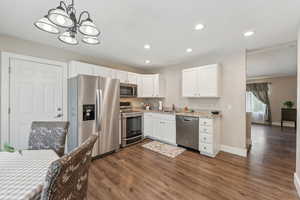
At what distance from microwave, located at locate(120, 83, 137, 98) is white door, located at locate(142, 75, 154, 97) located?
1.27 feet

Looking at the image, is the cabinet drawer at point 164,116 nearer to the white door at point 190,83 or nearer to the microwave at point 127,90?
the white door at point 190,83

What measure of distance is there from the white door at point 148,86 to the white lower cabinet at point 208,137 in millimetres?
1989

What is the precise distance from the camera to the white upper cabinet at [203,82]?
3.19 m

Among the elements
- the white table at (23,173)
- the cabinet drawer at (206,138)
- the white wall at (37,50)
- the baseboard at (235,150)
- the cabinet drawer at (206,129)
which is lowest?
the baseboard at (235,150)

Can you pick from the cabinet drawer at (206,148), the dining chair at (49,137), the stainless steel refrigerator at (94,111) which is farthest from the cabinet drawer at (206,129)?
the dining chair at (49,137)

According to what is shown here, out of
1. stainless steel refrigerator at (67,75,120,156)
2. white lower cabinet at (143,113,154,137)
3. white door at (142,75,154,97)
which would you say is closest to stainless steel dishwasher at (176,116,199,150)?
white lower cabinet at (143,113,154,137)

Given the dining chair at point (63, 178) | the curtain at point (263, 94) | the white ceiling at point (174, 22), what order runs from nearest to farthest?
the dining chair at point (63, 178), the white ceiling at point (174, 22), the curtain at point (263, 94)

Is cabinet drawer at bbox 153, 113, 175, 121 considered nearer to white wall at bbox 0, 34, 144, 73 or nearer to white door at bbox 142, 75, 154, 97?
white door at bbox 142, 75, 154, 97

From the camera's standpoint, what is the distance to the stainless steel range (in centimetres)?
354

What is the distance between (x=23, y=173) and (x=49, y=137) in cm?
77

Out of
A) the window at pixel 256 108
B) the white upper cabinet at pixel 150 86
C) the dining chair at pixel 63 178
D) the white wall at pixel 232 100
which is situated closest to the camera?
the dining chair at pixel 63 178

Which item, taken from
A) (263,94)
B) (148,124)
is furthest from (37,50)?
(263,94)

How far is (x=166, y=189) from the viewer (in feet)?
6.20

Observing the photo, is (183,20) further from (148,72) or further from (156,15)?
(148,72)
